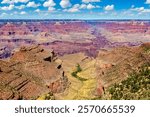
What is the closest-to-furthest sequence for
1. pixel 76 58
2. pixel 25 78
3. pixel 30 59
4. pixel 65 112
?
pixel 65 112 < pixel 25 78 < pixel 30 59 < pixel 76 58

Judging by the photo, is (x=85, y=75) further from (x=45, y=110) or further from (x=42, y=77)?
(x=45, y=110)

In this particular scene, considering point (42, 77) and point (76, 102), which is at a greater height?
point (76, 102)

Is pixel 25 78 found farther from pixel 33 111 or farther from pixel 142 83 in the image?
pixel 33 111

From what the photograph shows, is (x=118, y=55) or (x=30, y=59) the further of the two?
(x=118, y=55)

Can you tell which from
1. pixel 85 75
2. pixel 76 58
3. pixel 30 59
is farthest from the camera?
pixel 76 58

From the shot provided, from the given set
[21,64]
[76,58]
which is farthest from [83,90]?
[76,58]

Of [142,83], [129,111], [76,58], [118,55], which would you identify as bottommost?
[76,58]
